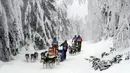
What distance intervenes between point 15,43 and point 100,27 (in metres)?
11.6

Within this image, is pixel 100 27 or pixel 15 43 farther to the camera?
pixel 100 27

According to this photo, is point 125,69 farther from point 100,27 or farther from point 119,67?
point 100,27

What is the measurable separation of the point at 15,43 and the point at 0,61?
99.7 inches

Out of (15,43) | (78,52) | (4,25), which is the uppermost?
(4,25)

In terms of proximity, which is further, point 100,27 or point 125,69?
point 100,27

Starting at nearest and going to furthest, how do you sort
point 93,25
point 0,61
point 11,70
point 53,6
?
1. point 11,70
2. point 0,61
3. point 53,6
4. point 93,25

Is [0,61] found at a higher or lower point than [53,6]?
lower

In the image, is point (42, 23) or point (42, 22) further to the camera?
point (42, 22)

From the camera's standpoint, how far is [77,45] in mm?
21859

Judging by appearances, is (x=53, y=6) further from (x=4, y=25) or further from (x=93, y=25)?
(x=4, y=25)

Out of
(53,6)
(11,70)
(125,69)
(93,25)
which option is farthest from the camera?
(93,25)

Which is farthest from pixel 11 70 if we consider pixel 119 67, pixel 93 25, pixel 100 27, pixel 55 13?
pixel 93 25

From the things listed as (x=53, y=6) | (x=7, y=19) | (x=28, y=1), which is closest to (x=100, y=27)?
(x=53, y=6)

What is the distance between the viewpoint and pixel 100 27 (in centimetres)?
2755
